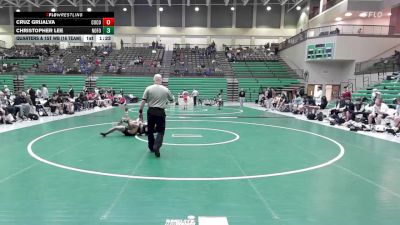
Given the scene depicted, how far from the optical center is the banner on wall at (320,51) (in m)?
26.9

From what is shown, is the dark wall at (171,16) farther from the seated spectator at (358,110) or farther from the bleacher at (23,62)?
the seated spectator at (358,110)

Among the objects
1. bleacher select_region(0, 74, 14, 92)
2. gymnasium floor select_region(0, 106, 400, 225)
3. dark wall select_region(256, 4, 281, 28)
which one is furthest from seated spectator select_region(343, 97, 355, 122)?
dark wall select_region(256, 4, 281, 28)

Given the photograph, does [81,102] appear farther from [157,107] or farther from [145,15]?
[145,15]

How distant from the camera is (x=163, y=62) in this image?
37281mm

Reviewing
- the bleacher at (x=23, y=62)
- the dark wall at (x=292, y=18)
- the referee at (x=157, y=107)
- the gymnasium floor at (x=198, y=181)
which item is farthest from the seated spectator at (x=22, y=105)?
the dark wall at (x=292, y=18)

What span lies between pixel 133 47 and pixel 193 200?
39.2 metres

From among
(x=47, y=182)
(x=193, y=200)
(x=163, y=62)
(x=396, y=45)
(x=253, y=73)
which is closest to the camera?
(x=193, y=200)

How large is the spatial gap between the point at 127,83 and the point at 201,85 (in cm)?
768

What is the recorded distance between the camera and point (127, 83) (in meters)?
31.4

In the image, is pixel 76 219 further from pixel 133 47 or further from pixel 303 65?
pixel 133 47

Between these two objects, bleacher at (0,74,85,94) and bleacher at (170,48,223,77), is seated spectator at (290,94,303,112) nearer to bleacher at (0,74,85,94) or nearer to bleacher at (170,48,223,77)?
bleacher at (170,48,223,77)

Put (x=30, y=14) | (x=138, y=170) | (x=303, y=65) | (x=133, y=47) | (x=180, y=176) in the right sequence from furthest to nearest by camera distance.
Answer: (x=133, y=47), (x=303, y=65), (x=30, y=14), (x=138, y=170), (x=180, y=176)

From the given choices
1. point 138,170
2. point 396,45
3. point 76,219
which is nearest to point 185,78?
point 396,45
